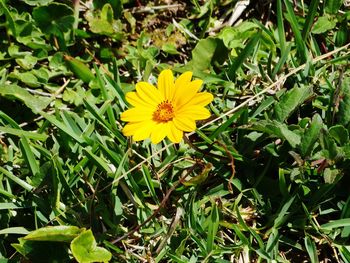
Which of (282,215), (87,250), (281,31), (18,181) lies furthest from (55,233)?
(281,31)

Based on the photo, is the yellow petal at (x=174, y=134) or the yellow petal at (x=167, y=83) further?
the yellow petal at (x=167, y=83)

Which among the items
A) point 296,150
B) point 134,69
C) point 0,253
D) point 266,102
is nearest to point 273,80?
point 266,102

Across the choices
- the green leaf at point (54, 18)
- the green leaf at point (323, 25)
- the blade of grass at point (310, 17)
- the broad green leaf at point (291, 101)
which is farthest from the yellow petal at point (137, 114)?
the green leaf at point (323, 25)

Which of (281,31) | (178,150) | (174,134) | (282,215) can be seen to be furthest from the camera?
(281,31)

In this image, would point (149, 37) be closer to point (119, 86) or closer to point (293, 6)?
point (119, 86)

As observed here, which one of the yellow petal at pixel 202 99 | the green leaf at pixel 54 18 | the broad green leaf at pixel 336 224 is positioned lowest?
the broad green leaf at pixel 336 224

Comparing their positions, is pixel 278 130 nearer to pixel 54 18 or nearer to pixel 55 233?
pixel 55 233

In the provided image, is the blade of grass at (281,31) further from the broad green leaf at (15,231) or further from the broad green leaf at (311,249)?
the broad green leaf at (15,231)
